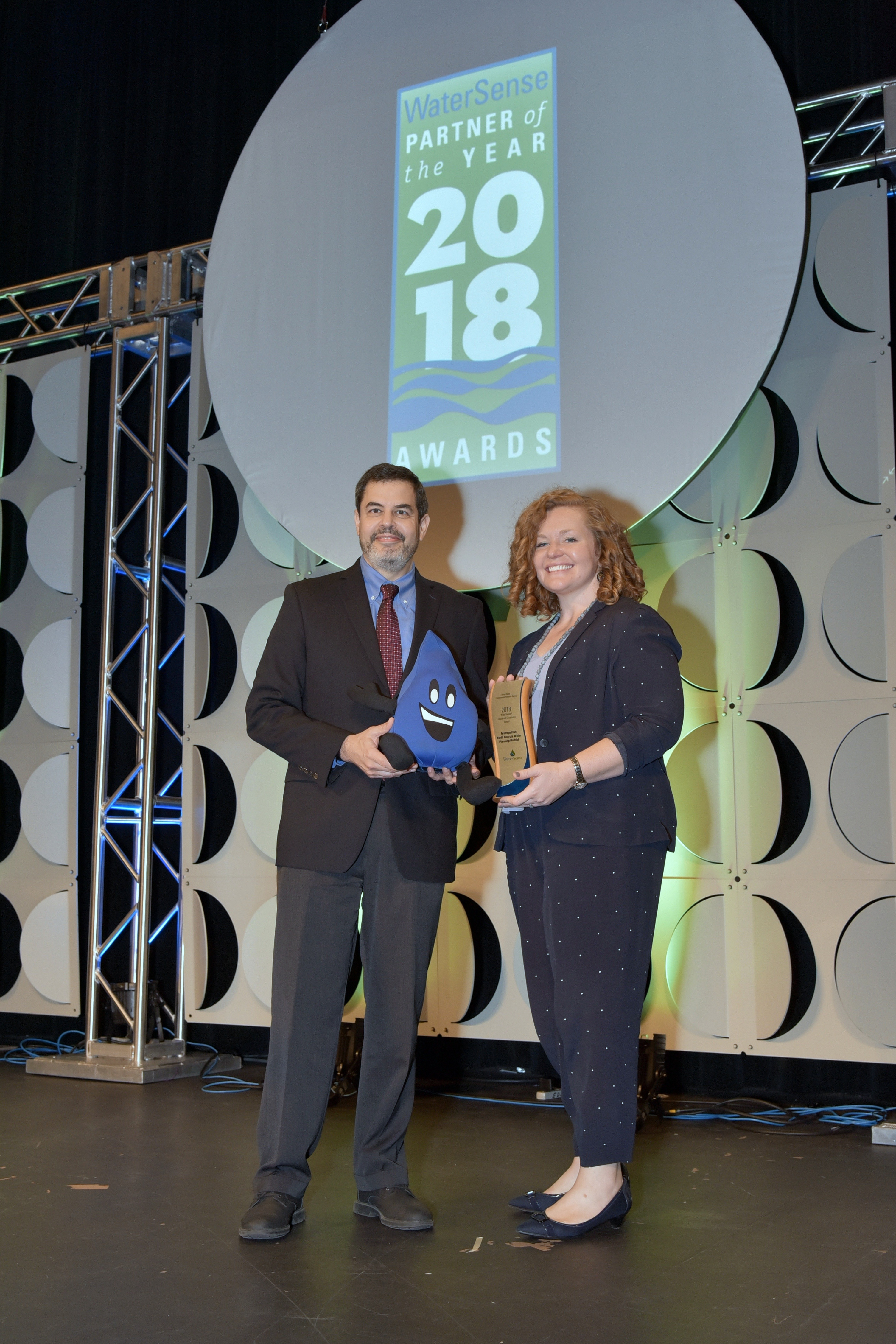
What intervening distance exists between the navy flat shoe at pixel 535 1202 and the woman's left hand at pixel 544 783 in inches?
30.6

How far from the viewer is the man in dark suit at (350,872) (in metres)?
2.18

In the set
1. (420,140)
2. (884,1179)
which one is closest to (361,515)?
(884,1179)

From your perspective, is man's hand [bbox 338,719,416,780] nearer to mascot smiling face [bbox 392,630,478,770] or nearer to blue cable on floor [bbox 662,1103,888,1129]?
mascot smiling face [bbox 392,630,478,770]

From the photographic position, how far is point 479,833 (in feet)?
13.2

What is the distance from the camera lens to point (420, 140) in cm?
396

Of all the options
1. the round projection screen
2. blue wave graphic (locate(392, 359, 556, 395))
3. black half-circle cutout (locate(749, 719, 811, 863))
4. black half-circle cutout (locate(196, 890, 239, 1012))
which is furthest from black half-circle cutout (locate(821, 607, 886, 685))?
black half-circle cutout (locate(196, 890, 239, 1012))

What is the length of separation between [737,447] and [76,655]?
278cm

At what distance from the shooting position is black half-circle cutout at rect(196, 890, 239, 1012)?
4.47 meters

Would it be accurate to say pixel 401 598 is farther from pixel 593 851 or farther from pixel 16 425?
pixel 16 425

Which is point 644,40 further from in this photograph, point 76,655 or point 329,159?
point 76,655

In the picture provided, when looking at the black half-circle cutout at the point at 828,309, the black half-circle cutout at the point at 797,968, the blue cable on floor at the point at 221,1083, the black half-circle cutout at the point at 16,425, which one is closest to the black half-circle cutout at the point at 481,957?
the blue cable on floor at the point at 221,1083

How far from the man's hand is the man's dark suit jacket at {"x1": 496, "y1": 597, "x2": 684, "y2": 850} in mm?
300

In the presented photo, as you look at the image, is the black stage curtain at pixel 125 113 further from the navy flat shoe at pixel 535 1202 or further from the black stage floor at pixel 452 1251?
the navy flat shoe at pixel 535 1202

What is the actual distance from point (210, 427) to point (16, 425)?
1129 mm
